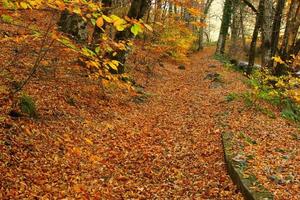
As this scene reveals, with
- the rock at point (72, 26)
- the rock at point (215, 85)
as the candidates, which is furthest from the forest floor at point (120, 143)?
the rock at point (215, 85)

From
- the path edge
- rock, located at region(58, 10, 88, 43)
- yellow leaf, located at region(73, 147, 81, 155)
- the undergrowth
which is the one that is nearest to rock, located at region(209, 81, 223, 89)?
the undergrowth

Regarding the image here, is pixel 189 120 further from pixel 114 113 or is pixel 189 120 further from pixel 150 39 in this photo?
pixel 150 39

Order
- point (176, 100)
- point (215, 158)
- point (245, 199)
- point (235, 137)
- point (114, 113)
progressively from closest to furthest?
point (245, 199) → point (215, 158) → point (235, 137) → point (114, 113) → point (176, 100)

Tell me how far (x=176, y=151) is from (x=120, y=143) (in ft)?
4.41

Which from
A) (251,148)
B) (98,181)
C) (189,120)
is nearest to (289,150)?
(251,148)

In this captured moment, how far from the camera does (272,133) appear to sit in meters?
8.99

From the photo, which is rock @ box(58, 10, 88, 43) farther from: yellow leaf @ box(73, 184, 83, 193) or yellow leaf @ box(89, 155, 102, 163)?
yellow leaf @ box(73, 184, 83, 193)

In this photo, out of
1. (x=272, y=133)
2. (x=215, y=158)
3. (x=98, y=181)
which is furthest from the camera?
(x=272, y=133)

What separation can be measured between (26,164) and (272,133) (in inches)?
239

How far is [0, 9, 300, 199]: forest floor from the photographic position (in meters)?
6.00

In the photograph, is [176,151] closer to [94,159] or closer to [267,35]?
A: [94,159]

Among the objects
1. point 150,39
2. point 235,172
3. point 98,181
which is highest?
point 150,39

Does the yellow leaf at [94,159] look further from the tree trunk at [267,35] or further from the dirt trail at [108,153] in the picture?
the tree trunk at [267,35]

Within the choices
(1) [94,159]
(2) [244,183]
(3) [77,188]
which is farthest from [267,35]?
(3) [77,188]
